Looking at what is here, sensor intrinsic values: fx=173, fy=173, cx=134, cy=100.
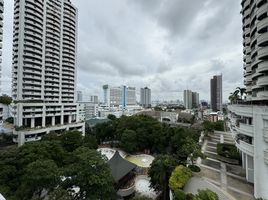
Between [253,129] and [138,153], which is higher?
[253,129]

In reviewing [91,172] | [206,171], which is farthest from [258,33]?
[91,172]

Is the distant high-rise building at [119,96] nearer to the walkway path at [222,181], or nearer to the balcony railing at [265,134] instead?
the walkway path at [222,181]

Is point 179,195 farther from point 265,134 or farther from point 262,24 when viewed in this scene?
point 262,24

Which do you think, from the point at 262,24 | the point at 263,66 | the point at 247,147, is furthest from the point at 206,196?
the point at 262,24

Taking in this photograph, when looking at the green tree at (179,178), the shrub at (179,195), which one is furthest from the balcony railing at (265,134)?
the shrub at (179,195)

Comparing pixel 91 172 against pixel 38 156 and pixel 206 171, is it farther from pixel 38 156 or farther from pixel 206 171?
pixel 206 171
